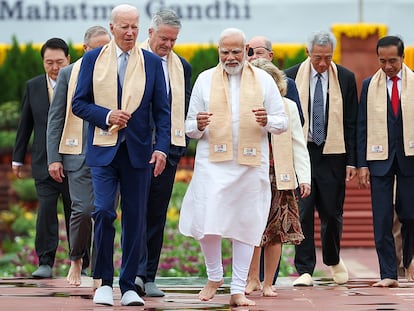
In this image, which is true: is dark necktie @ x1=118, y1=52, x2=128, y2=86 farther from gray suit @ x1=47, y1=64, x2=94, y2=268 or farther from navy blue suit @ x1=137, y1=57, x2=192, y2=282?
gray suit @ x1=47, y1=64, x2=94, y2=268

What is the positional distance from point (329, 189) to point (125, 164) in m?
2.45

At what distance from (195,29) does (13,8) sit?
302cm

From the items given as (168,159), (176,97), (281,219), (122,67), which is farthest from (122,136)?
(281,219)

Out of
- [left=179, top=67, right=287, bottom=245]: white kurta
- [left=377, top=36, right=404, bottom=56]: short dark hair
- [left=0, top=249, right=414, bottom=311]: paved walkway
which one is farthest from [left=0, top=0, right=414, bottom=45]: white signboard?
[left=179, top=67, right=287, bottom=245]: white kurta

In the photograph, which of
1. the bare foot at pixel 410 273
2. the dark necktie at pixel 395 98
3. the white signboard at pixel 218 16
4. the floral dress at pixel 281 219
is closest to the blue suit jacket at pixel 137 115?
the floral dress at pixel 281 219

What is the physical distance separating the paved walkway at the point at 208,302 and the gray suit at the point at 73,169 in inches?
17.3

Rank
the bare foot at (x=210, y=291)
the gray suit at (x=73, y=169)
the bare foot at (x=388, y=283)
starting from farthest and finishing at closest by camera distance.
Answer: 1. the bare foot at (x=388, y=283)
2. the gray suit at (x=73, y=169)
3. the bare foot at (x=210, y=291)

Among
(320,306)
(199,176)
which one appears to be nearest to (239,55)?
(199,176)

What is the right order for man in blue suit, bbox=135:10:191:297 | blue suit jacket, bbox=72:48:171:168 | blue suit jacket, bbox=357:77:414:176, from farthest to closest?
blue suit jacket, bbox=357:77:414:176 < man in blue suit, bbox=135:10:191:297 < blue suit jacket, bbox=72:48:171:168

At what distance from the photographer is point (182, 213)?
938 centimetres

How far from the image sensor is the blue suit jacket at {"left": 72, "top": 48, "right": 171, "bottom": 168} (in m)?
9.08

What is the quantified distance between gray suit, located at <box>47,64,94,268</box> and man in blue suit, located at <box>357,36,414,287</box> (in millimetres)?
2127

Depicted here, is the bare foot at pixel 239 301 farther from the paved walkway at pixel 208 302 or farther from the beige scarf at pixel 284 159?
the beige scarf at pixel 284 159

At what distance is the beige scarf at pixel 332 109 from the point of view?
11.1 meters
